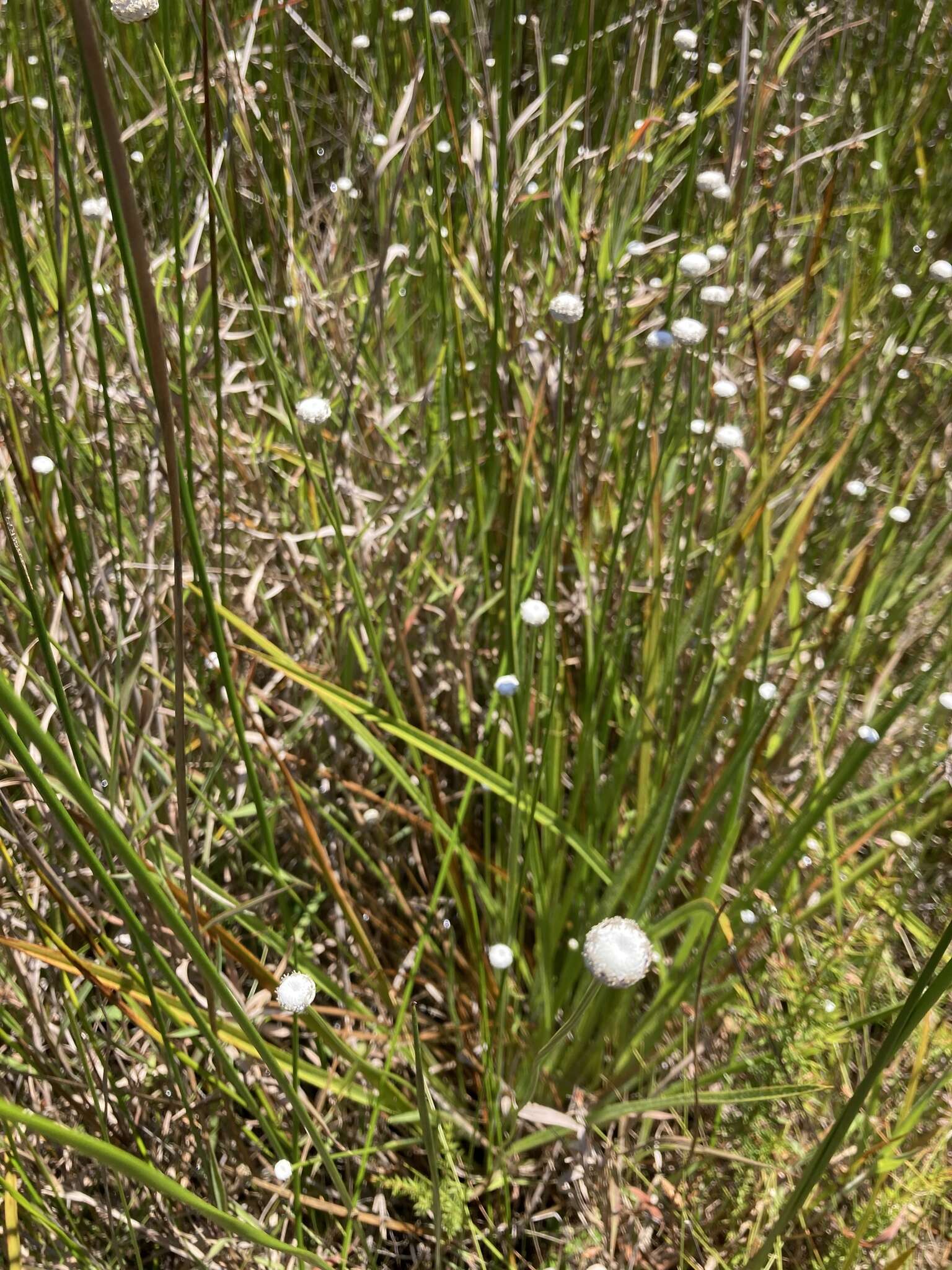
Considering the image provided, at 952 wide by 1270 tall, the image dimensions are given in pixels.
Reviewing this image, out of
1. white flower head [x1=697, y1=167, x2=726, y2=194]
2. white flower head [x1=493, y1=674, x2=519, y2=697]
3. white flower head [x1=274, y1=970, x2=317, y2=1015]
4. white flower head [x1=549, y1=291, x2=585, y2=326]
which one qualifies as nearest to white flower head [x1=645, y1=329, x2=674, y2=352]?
white flower head [x1=549, y1=291, x2=585, y2=326]

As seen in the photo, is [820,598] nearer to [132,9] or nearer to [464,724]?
[464,724]

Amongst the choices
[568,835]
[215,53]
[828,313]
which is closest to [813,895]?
[568,835]

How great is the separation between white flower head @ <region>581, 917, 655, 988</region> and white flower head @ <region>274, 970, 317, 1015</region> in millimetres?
160

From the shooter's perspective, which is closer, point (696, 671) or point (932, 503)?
point (696, 671)

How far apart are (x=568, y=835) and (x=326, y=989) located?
0.26 metres

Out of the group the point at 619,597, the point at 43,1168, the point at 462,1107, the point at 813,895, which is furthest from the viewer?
the point at 619,597

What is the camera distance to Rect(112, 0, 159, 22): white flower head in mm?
402

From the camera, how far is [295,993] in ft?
1.62

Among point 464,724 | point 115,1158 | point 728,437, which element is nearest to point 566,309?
point 728,437

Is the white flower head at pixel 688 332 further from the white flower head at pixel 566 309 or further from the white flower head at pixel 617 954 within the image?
the white flower head at pixel 617 954

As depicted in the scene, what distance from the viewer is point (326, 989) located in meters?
0.77

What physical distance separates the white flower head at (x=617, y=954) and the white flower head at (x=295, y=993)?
16 centimetres

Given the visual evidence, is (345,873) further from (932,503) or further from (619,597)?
(932,503)

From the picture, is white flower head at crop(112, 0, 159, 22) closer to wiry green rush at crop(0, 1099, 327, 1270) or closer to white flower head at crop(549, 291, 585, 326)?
white flower head at crop(549, 291, 585, 326)
